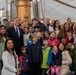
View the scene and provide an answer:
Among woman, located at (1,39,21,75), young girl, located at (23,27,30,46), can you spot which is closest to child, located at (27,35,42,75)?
young girl, located at (23,27,30,46)

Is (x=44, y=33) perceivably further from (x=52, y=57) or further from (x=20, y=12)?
(x=20, y=12)

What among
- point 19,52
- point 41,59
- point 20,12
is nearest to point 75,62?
point 41,59

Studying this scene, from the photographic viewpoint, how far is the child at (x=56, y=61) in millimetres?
8453

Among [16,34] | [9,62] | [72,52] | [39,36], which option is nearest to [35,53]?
[39,36]

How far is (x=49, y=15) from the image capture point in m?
14.6

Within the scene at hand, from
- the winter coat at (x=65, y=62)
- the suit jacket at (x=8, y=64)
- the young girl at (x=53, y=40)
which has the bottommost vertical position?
the winter coat at (x=65, y=62)

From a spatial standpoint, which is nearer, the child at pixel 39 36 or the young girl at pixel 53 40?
the child at pixel 39 36

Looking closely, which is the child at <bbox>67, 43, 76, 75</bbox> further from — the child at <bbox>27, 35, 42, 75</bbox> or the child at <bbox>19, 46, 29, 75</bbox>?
the child at <bbox>19, 46, 29, 75</bbox>

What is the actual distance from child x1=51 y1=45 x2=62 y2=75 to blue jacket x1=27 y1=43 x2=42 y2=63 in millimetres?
346

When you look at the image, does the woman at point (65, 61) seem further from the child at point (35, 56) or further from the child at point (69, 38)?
the child at point (35, 56)

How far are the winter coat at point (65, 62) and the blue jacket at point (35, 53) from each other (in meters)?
0.60

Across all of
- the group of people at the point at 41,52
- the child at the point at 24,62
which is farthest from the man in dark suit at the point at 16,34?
the child at the point at 24,62

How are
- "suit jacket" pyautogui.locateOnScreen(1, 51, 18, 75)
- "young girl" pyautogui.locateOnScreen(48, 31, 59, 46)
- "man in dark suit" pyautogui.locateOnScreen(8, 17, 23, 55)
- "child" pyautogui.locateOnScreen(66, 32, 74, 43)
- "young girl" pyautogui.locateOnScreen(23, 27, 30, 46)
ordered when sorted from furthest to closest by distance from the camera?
"child" pyautogui.locateOnScreen(66, 32, 74, 43) < "young girl" pyautogui.locateOnScreen(48, 31, 59, 46) < "young girl" pyautogui.locateOnScreen(23, 27, 30, 46) < "man in dark suit" pyautogui.locateOnScreen(8, 17, 23, 55) < "suit jacket" pyautogui.locateOnScreen(1, 51, 18, 75)

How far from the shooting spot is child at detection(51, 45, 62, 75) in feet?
27.7
